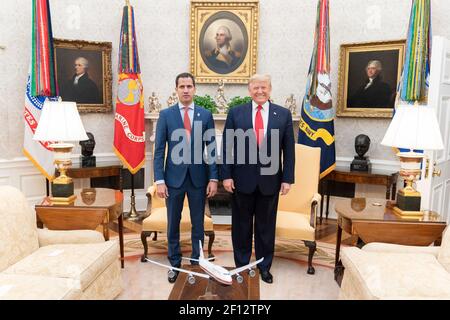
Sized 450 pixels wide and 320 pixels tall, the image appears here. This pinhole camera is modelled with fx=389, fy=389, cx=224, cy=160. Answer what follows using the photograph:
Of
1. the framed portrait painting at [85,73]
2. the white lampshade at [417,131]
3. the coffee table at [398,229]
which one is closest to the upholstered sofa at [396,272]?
the coffee table at [398,229]

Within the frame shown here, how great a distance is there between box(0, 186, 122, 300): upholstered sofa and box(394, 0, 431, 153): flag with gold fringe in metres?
3.40

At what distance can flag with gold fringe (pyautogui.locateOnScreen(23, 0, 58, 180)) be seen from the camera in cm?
481

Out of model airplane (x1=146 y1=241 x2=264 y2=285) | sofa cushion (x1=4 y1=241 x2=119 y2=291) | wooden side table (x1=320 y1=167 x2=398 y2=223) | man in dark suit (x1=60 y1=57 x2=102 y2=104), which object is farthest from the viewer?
man in dark suit (x1=60 y1=57 x2=102 y2=104)

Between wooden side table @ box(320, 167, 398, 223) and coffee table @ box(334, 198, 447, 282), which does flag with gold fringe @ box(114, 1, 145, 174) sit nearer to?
wooden side table @ box(320, 167, 398, 223)

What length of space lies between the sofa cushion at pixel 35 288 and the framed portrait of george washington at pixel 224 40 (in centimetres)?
399

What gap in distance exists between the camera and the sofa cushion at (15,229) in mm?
2619

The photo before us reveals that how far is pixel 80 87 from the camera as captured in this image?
18.1 feet

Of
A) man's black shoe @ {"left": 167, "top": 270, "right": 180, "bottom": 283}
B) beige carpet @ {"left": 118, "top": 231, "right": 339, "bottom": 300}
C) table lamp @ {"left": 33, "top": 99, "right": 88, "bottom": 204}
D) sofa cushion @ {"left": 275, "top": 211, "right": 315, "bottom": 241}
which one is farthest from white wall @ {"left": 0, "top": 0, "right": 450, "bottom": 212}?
man's black shoe @ {"left": 167, "top": 270, "right": 180, "bottom": 283}

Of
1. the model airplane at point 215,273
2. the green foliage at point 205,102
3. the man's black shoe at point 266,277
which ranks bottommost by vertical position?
the man's black shoe at point 266,277

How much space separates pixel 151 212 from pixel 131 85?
2092 mm

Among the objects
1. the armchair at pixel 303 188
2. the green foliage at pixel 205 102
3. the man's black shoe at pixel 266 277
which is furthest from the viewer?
the green foliage at pixel 205 102

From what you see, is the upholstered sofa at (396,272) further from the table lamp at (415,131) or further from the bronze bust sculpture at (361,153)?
the bronze bust sculpture at (361,153)

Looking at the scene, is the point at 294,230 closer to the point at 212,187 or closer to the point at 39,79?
the point at 212,187

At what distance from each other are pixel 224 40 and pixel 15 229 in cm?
402
